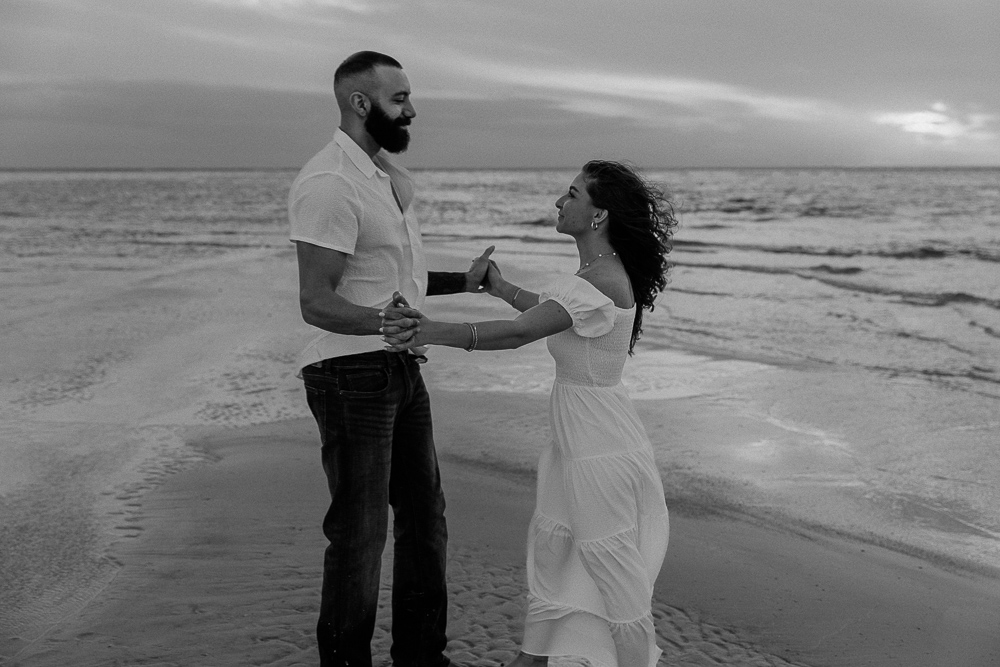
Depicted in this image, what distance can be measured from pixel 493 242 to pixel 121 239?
947 cm

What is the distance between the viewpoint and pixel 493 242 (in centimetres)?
2434

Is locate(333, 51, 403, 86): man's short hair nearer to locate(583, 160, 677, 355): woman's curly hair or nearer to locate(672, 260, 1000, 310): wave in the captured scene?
locate(583, 160, 677, 355): woman's curly hair

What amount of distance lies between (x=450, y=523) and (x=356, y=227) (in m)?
2.49

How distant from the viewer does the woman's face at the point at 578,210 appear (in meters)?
3.36

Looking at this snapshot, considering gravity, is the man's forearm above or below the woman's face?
below

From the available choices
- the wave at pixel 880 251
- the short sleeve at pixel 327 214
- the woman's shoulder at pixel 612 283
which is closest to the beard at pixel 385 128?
the short sleeve at pixel 327 214

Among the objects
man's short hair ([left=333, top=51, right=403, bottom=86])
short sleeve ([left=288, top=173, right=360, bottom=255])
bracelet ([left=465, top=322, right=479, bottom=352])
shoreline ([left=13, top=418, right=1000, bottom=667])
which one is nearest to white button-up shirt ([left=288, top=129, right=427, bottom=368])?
short sleeve ([left=288, top=173, right=360, bottom=255])

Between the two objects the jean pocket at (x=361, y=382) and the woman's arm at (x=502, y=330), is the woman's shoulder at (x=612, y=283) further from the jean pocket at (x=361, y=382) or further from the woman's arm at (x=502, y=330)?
the jean pocket at (x=361, y=382)

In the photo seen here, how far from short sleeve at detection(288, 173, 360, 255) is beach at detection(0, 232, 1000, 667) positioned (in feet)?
5.70

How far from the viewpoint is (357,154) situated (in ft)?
10.7

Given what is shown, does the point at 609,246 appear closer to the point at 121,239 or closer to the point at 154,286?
the point at 154,286

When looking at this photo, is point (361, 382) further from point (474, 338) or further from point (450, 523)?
point (450, 523)

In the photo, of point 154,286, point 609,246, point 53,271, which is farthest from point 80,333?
point 609,246

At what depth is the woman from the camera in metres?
3.22
